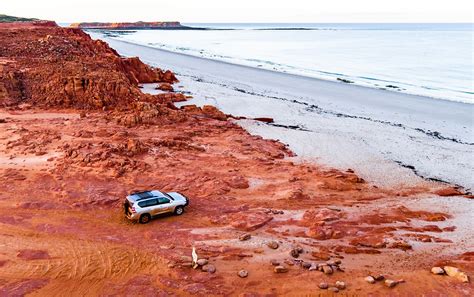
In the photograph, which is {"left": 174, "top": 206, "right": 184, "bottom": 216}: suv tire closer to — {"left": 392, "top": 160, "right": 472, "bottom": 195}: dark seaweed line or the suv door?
the suv door

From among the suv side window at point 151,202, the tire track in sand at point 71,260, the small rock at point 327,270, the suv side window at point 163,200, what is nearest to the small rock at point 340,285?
the small rock at point 327,270

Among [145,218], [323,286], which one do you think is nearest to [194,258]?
[145,218]

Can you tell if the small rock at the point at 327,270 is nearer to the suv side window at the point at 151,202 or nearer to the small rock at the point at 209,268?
the small rock at the point at 209,268

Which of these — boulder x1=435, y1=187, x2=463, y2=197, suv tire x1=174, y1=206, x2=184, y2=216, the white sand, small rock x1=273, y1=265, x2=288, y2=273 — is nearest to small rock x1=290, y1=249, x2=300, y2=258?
small rock x1=273, y1=265, x2=288, y2=273

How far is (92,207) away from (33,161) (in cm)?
703

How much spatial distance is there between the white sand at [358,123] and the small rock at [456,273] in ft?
31.4

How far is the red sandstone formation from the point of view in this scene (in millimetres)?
13969

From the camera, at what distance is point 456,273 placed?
14344 millimetres

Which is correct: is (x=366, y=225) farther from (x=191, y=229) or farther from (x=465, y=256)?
(x=191, y=229)

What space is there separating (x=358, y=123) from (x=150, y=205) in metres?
24.2

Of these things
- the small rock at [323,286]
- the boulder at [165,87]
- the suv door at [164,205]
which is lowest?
the small rock at [323,286]

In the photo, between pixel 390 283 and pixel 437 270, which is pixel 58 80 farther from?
pixel 437 270

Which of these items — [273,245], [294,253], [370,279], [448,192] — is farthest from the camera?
[448,192]

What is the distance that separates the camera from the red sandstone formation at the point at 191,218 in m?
14.0
